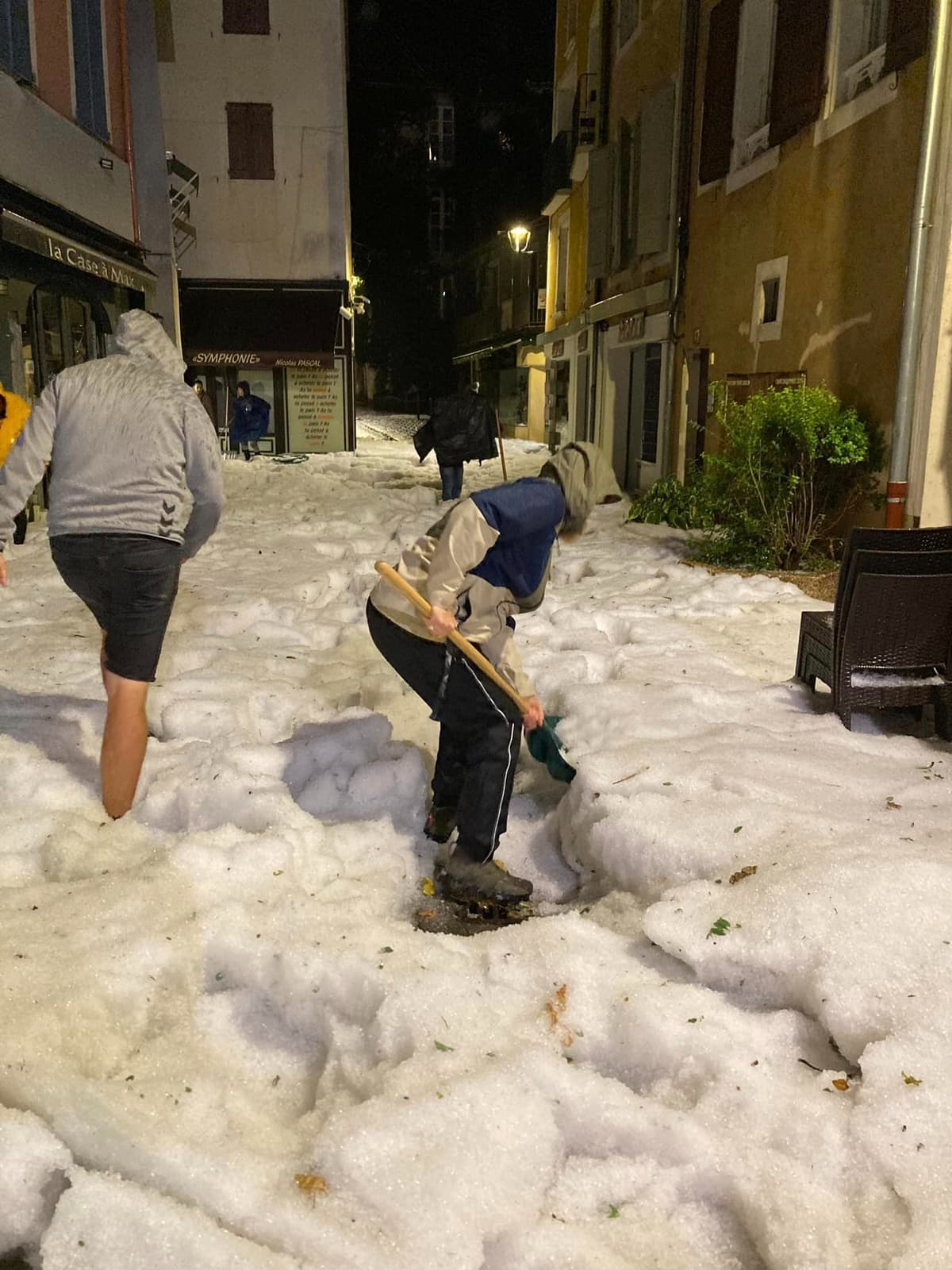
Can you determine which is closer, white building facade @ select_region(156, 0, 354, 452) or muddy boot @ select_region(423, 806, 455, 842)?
muddy boot @ select_region(423, 806, 455, 842)

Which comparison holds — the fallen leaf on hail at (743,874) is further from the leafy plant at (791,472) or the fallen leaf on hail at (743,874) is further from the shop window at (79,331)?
the shop window at (79,331)

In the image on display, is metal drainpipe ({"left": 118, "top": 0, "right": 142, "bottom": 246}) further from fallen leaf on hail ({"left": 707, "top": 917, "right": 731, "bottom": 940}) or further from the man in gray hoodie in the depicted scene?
fallen leaf on hail ({"left": 707, "top": 917, "right": 731, "bottom": 940})

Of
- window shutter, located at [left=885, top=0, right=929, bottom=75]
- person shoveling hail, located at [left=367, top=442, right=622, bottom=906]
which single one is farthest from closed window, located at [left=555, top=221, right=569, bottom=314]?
person shoveling hail, located at [left=367, top=442, right=622, bottom=906]

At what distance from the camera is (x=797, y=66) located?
29.6ft

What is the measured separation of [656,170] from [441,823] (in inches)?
471

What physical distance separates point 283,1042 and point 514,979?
67 centimetres

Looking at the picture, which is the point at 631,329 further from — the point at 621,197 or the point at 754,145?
→ the point at 754,145

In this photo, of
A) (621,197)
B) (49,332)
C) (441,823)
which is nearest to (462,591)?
(441,823)

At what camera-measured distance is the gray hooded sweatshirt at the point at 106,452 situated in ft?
11.1

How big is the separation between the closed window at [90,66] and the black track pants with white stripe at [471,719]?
34.0ft

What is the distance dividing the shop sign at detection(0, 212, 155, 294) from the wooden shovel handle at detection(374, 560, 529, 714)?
7025mm

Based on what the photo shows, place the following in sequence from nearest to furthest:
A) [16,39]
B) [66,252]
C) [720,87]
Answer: [16,39] → [66,252] → [720,87]

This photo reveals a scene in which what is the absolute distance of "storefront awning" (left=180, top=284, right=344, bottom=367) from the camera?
836 inches

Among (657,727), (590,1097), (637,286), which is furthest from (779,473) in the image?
(637,286)
